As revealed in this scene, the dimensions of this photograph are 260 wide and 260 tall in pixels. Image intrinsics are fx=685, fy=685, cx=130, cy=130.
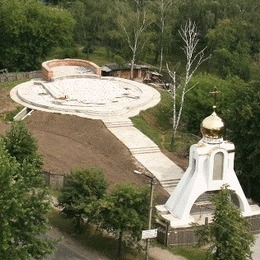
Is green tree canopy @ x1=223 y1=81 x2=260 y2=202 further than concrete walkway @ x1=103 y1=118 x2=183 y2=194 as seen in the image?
No

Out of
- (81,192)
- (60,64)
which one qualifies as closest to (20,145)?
(81,192)

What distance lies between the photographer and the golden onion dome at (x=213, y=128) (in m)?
25.3

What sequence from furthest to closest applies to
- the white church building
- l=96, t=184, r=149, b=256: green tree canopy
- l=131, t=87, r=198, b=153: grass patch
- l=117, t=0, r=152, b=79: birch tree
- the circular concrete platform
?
1. l=117, t=0, r=152, b=79: birch tree
2. the circular concrete platform
3. l=131, t=87, r=198, b=153: grass patch
4. the white church building
5. l=96, t=184, r=149, b=256: green tree canopy

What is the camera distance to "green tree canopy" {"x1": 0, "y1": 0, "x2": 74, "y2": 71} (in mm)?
52531

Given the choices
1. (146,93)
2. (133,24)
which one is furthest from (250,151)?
(133,24)

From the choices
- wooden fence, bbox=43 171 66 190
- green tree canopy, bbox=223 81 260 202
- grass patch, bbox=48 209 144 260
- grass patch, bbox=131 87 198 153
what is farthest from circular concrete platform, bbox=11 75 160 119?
grass patch, bbox=48 209 144 260

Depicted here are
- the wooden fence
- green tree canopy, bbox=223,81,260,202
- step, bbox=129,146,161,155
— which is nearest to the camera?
green tree canopy, bbox=223,81,260,202

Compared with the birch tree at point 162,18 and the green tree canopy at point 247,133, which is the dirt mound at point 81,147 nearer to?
the green tree canopy at point 247,133

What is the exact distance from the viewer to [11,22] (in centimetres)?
5234

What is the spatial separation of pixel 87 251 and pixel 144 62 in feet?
112

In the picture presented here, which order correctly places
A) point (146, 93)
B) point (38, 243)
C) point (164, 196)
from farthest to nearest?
point (146, 93)
point (164, 196)
point (38, 243)

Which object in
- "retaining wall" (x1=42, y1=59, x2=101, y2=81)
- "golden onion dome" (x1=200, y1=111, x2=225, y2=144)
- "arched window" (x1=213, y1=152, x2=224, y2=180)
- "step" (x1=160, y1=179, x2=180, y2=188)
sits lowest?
"retaining wall" (x1=42, y1=59, x2=101, y2=81)

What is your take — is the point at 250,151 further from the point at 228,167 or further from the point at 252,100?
the point at 228,167

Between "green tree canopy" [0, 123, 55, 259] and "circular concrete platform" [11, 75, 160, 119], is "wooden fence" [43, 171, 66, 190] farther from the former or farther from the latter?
"circular concrete platform" [11, 75, 160, 119]
